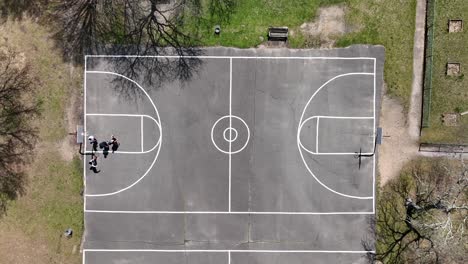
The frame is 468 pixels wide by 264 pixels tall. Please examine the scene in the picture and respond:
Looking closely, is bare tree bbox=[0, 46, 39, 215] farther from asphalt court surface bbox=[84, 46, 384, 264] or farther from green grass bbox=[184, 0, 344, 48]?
green grass bbox=[184, 0, 344, 48]

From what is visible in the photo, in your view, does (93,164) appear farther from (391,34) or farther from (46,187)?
(391,34)

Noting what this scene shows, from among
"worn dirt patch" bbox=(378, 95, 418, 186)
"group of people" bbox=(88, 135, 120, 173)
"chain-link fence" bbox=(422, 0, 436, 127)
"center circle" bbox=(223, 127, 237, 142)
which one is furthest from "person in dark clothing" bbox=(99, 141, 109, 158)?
"chain-link fence" bbox=(422, 0, 436, 127)

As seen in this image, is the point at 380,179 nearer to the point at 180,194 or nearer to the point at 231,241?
the point at 231,241

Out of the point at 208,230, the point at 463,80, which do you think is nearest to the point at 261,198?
the point at 208,230

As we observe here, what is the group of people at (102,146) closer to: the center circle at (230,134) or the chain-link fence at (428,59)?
the center circle at (230,134)

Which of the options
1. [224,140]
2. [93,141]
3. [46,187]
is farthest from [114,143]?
[224,140]

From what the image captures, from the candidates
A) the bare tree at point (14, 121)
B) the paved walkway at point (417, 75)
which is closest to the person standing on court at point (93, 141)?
the bare tree at point (14, 121)
